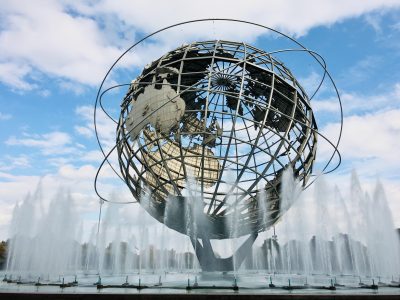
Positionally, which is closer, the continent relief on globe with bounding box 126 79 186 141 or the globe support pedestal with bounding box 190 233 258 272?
the continent relief on globe with bounding box 126 79 186 141

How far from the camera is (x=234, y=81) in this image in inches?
577

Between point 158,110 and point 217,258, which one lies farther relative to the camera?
point 217,258

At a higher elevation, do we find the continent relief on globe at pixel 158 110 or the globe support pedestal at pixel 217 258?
the continent relief on globe at pixel 158 110

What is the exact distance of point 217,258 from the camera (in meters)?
15.5

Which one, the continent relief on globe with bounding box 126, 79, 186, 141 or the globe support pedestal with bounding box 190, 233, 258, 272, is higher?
the continent relief on globe with bounding box 126, 79, 186, 141

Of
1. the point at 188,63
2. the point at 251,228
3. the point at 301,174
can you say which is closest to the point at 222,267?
the point at 251,228

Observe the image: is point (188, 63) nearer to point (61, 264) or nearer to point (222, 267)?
point (222, 267)

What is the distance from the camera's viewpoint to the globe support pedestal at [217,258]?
15.2m

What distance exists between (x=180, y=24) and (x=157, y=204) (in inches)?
296

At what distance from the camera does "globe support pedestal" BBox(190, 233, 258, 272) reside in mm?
15181

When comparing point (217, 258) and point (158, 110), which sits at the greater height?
point (158, 110)

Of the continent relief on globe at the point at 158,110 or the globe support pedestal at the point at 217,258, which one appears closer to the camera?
the continent relief on globe at the point at 158,110
